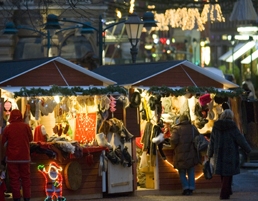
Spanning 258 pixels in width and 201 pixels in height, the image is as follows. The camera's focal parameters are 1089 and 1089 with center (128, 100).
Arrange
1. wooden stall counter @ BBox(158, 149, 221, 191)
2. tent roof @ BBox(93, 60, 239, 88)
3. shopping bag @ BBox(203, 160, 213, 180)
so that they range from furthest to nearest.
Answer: wooden stall counter @ BBox(158, 149, 221, 191)
tent roof @ BBox(93, 60, 239, 88)
shopping bag @ BBox(203, 160, 213, 180)

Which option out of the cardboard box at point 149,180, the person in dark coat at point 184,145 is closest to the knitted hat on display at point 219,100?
the person in dark coat at point 184,145

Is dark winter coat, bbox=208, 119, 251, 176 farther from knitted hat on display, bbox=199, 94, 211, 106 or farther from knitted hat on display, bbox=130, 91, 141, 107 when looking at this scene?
knitted hat on display, bbox=199, 94, 211, 106

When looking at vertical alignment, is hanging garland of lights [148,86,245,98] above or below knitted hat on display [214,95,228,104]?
above

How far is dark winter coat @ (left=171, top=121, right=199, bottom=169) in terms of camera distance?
2017 centimetres

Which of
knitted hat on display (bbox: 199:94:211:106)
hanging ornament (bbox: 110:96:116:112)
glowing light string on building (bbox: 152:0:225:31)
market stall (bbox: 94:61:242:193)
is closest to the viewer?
hanging ornament (bbox: 110:96:116:112)

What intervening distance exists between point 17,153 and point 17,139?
0.23m

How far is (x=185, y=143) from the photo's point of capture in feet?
66.2

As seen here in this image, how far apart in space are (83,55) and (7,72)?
2299cm

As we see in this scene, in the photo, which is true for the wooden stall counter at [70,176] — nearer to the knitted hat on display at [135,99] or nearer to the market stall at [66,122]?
the market stall at [66,122]

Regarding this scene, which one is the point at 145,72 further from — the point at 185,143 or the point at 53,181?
the point at 53,181

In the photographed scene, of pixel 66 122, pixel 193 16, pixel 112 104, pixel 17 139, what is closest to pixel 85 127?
pixel 66 122

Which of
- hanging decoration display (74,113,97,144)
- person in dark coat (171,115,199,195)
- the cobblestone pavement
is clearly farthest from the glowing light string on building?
hanging decoration display (74,113,97,144)

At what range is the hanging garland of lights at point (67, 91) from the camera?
18.7m

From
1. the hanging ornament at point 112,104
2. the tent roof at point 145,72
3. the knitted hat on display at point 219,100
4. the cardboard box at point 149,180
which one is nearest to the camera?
the hanging ornament at point 112,104
